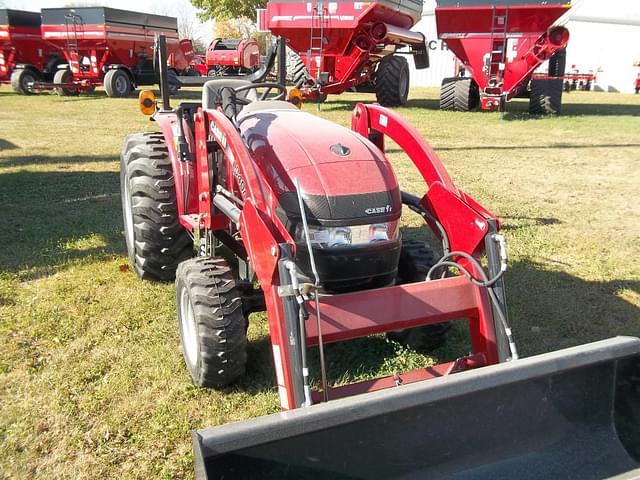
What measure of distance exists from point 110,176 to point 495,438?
6590 mm

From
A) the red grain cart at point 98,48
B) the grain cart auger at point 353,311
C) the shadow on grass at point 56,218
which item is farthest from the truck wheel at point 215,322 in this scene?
the red grain cart at point 98,48

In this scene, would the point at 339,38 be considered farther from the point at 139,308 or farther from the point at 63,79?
the point at 139,308

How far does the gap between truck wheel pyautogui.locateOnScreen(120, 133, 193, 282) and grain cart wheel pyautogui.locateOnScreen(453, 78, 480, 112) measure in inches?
462

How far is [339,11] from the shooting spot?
1263cm

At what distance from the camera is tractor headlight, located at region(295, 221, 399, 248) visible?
8.69 ft

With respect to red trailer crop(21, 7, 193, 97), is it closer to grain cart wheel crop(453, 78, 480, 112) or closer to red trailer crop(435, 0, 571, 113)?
grain cart wheel crop(453, 78, 480, 112)

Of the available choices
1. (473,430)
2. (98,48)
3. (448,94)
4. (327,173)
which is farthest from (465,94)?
(473,430)

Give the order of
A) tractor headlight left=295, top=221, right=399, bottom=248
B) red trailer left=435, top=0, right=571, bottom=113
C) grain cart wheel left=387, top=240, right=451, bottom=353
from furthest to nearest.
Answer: red trailer left=435, top=0, right=571, bottom=113 < grain cart wheel left=387, top=240, right=451, bottom=353 < tractor headlight left=295, top=221, right=399, bottom=248

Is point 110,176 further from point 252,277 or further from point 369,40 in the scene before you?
point 369,40

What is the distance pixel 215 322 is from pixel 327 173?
2.76 feet

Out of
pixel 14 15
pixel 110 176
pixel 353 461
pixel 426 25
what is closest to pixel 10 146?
pixel 110 176

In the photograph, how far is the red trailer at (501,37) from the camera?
1214cm

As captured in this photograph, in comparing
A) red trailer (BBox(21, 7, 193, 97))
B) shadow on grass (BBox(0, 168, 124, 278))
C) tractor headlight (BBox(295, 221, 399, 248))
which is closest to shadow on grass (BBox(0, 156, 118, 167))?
shadow on grass (BBox(0, 168, 124, 278))

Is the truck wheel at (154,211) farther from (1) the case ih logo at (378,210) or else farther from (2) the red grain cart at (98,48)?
(2) the red grain cart at (98,48)
